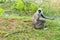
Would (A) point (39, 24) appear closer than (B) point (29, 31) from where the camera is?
No

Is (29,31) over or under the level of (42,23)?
under

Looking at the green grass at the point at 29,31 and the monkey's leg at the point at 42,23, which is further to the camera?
the monkey's leg at the point at 42,23

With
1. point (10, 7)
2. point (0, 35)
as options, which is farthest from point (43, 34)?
point (10, 7)

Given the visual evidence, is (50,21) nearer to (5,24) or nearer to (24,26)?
(24,26)

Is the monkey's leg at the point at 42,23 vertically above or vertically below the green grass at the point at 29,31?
above

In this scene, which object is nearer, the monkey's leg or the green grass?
the green grass

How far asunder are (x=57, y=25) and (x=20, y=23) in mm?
1412

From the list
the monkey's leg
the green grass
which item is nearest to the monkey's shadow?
the monkey's leg

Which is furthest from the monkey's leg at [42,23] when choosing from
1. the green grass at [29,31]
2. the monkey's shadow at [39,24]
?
the green grass at [29,31]

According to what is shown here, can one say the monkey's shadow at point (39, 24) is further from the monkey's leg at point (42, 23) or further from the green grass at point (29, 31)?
the green grass at point (29, 31)

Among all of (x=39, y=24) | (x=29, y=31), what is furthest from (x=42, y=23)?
(x=29, y=31)

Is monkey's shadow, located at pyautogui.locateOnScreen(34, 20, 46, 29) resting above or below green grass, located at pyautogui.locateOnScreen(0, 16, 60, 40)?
above

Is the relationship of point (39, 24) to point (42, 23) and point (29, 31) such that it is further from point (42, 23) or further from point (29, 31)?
point (29, 31)

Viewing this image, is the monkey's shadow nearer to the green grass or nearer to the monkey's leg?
the monkey's leg
